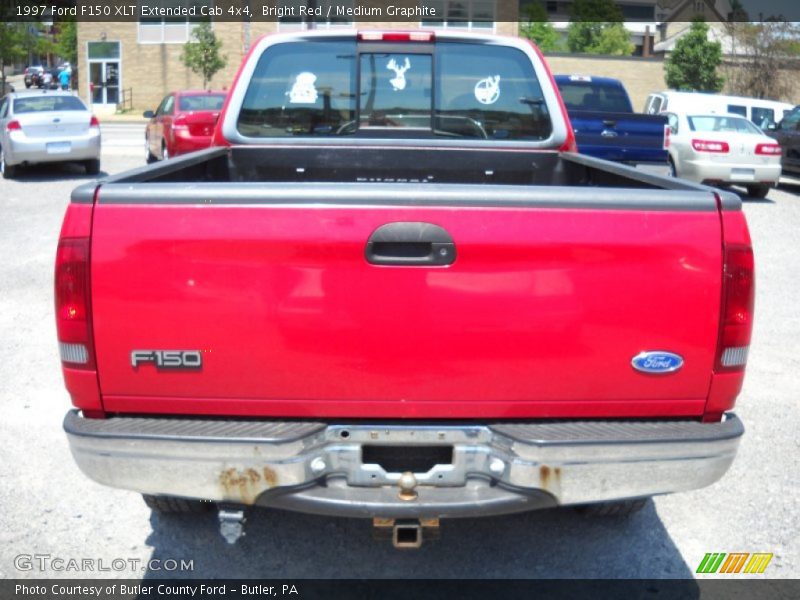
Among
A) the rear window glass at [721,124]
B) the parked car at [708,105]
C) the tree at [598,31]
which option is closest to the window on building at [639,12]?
the tree at [598,31]

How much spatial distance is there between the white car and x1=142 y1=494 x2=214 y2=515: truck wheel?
13.2 meters

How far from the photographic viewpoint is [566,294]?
3092 millimetres

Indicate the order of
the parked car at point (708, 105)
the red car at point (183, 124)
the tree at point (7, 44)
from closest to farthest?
the red car at point (183, 124) → the parked car at point (708, 105) → the tree at point (7, 44)

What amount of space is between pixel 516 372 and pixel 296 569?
4.95 ft

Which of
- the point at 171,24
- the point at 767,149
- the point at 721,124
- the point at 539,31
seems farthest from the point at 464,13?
the point at 767,149

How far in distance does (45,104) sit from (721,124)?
1223cm

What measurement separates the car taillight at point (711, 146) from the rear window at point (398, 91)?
11.4 m

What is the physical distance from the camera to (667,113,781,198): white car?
16031 mm

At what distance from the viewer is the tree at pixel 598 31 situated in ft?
186

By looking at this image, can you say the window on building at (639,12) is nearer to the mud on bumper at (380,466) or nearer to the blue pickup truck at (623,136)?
the blue pickup truck at (623,136)

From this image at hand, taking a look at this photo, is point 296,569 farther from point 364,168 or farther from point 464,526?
point 364,168

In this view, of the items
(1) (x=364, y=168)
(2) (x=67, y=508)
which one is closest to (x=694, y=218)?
(1) (x=364, y=168)

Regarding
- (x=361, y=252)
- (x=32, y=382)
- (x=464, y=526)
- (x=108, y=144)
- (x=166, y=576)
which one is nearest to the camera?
(x=361, y=252)

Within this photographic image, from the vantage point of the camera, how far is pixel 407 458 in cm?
328
